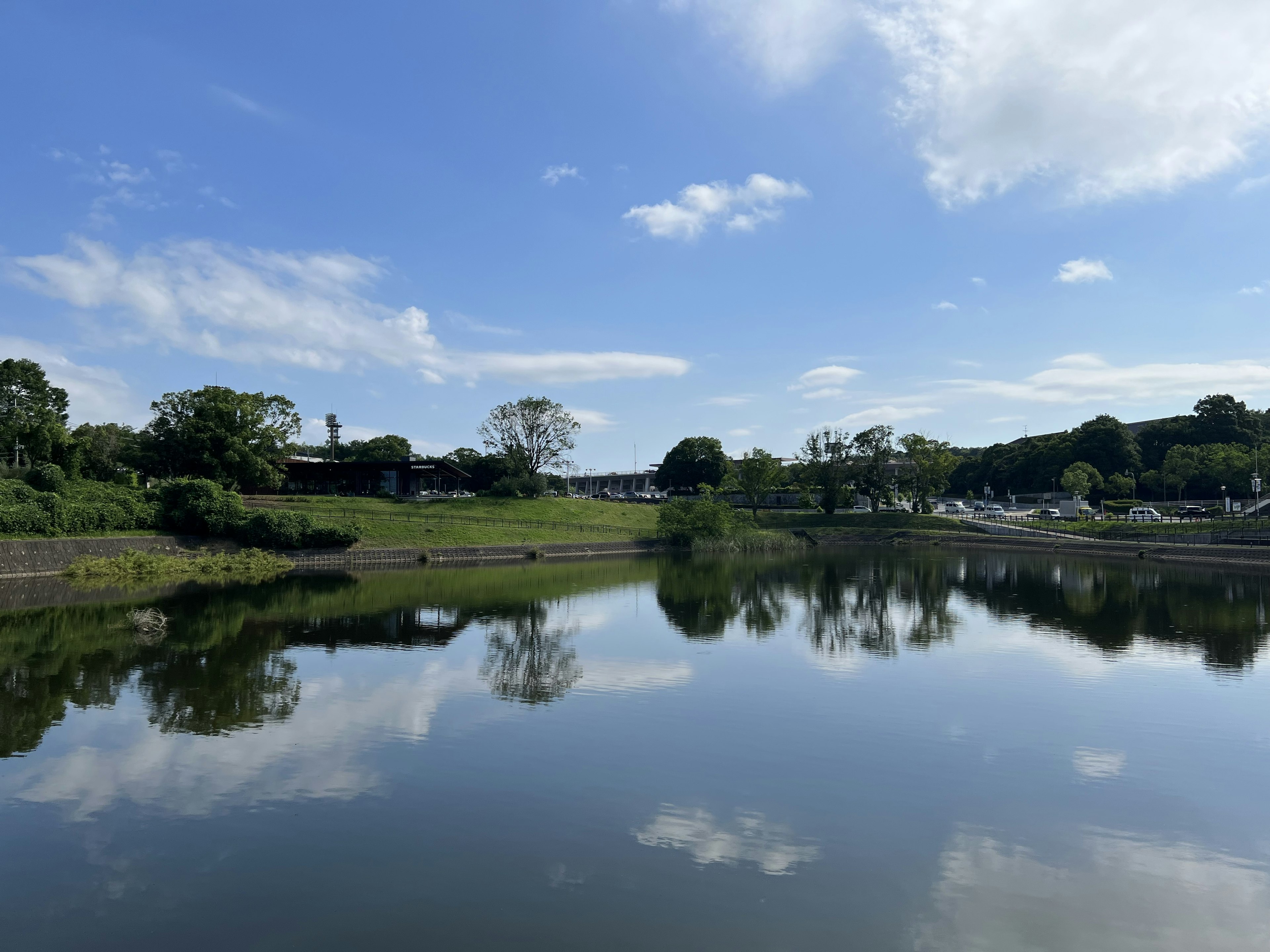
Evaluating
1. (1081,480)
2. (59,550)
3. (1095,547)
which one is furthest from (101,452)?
(1081,480)

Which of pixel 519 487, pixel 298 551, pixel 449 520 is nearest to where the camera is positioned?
pixel 298 551

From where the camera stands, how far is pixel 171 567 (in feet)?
131

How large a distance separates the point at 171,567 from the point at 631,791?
3740 cm

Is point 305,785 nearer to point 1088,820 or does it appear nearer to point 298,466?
point 1088,820

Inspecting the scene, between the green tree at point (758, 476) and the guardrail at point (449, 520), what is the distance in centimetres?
2174

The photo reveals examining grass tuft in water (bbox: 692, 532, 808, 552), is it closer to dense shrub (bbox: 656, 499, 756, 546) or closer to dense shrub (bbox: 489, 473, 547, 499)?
dense shrub (bbox: 656, 499, 756, 546)

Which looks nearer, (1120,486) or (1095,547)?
(1095,547)

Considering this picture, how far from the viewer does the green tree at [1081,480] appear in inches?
3497

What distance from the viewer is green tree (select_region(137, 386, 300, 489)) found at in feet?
180

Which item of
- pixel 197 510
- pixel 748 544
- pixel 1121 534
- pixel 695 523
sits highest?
pixel 197 510

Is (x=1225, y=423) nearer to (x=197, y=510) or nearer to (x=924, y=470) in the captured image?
(x=924, y=470)

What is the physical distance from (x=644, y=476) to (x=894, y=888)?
152335 mm

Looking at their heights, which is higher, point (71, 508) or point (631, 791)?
point (71, 508)

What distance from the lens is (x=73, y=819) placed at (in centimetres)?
959
